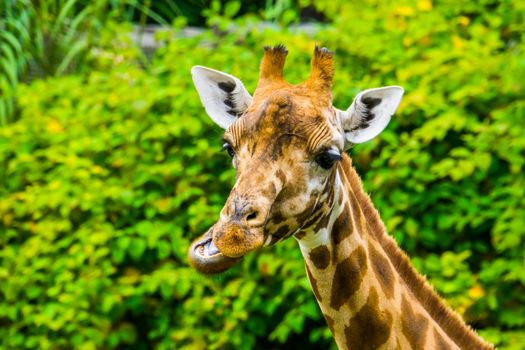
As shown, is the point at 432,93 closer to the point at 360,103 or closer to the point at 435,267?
the point at 435,267

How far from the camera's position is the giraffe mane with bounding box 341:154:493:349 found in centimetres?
364

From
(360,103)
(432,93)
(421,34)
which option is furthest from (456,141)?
(360,103)

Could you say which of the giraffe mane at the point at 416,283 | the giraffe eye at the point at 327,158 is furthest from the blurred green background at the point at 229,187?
the giraffe eye at the point at 327,158

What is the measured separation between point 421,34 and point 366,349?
3.04 metres

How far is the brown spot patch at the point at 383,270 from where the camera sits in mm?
3504

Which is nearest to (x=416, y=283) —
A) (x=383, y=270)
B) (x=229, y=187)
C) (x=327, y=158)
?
(x=383, y=270)

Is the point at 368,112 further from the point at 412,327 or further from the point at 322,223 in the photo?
the point at 412,327

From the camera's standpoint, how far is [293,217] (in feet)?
10.5

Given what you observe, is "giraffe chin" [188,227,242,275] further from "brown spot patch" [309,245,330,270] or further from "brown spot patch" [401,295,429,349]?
"brown spot patch" [401,295,429,349]

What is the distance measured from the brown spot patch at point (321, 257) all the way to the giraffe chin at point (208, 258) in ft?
1.32

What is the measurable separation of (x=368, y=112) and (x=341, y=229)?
396 millimetres

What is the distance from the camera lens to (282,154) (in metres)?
3.18

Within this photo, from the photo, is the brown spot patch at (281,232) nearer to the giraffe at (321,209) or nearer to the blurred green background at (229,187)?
the giraffe at (321,209)

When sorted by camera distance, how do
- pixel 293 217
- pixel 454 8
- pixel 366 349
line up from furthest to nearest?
pixel 454 8 → pixel 366 349 → pixel 293 217
